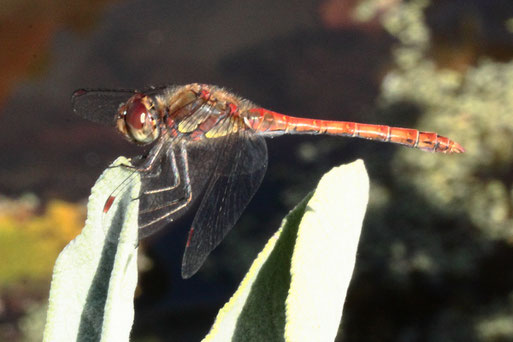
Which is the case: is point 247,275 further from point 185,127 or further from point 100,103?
point 100,103

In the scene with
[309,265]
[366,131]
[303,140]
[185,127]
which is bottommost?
[309,265]

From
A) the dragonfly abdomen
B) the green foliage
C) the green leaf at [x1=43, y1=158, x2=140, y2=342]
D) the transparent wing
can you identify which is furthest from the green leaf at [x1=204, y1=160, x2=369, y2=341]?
the dragonfly abdomen

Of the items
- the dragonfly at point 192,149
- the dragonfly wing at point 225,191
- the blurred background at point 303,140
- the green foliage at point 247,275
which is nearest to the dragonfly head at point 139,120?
the dragonfly at point 192,149

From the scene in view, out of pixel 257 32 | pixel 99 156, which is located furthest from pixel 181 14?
pixel 99 156

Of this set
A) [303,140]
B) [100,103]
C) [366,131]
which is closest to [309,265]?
[100,103]

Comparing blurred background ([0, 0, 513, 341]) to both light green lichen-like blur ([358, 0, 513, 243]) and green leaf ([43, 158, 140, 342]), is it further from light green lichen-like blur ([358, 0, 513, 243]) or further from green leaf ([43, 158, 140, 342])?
green leaf ([43, 158, 140, 342])

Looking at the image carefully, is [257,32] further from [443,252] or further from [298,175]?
[443,252]
